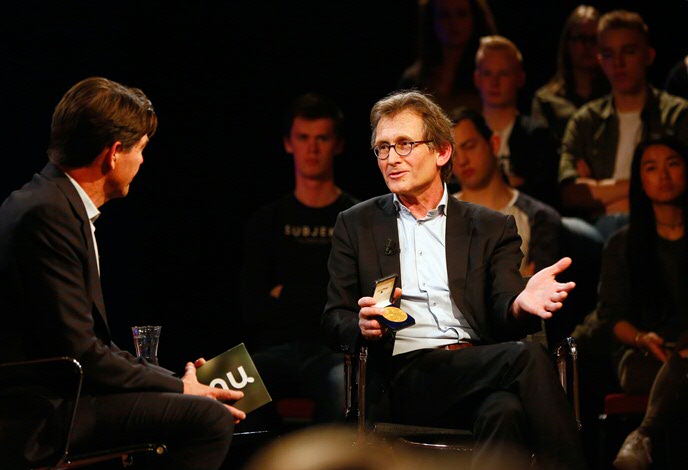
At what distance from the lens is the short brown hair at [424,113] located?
3379 mm

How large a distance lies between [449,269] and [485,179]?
2.04 meters

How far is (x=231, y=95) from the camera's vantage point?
18.5 ft

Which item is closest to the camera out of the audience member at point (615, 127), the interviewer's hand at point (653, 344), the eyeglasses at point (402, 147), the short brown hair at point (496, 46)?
the eyeglasses at point (402, 147)

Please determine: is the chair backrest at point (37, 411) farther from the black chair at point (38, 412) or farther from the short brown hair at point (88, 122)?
the short brown hair at point (88, 122)

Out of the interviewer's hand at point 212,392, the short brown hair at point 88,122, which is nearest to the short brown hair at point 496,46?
the short brown hair at point 88,122

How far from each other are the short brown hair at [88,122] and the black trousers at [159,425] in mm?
762

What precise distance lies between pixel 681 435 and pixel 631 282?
890 millimetres

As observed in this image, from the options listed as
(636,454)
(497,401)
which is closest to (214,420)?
(497,401)

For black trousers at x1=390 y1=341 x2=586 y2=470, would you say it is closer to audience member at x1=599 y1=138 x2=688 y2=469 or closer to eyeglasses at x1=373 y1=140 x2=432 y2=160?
eyeglasses at x1=373 y1=140 x2=432 y2=160

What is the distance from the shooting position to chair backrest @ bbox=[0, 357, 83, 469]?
Answer: 249cm

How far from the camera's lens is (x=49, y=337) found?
2.61 metres

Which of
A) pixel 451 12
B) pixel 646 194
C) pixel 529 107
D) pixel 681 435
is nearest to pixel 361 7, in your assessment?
pixel 451 12

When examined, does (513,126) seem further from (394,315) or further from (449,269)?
(394,315)

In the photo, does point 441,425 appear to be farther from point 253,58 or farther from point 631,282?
point 253,58
